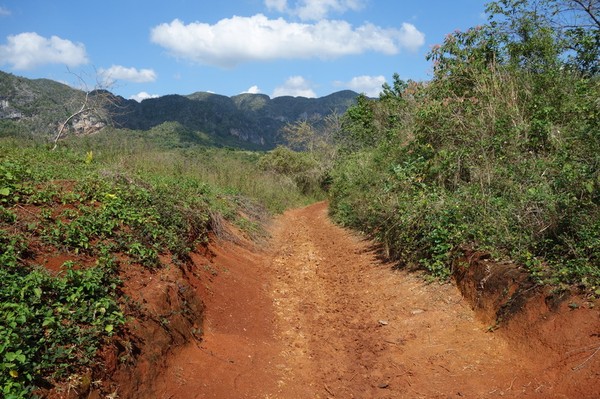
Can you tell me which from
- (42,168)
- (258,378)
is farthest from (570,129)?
(42,168)

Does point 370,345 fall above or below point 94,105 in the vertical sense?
below

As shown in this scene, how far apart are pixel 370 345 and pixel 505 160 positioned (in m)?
4.24

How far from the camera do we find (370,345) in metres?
5.65

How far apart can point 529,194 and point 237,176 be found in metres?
13.3

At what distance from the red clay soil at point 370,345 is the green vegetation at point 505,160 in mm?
684

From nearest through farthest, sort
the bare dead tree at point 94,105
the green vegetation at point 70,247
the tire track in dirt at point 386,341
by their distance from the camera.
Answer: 1. the green vegetation at point 70,247
2. the tire track in dirt at point 386,341
3. the bare dead tree at point 94,105

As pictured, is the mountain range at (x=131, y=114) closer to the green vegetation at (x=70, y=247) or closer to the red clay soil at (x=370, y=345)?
the green vegetation at (x=70, y=247)

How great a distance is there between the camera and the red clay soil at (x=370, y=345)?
4.05 m

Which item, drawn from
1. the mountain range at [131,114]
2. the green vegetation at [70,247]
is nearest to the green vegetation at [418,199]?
the green vegetation at [70,247]

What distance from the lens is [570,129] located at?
663 centimetres

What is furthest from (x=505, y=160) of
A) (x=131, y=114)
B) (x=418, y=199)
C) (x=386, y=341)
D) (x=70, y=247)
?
(x=131, y=114)

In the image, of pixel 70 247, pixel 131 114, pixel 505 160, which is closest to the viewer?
pixel 70 247

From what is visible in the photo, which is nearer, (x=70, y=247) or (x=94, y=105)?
(x=70, y=247)

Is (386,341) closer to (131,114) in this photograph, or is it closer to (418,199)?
(418,199)
